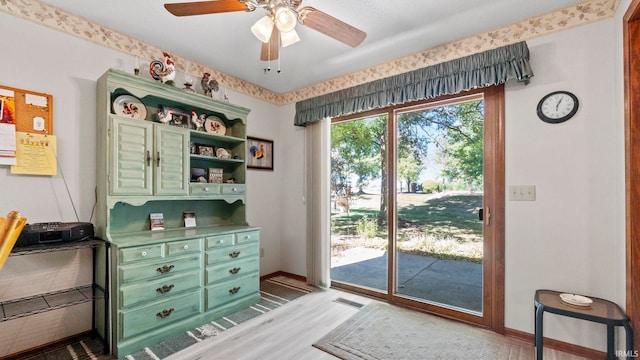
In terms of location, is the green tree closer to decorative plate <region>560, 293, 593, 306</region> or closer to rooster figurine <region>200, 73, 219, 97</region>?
decorative plate <region>560, 293, 593, 306</region>

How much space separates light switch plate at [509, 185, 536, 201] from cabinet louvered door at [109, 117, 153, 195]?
297 cm

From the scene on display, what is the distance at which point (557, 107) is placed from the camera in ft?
6.72

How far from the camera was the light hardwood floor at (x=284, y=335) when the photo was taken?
1.98 meters

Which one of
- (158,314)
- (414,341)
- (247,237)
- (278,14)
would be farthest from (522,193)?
(158,314)

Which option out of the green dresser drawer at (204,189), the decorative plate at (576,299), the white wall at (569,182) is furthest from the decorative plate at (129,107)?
the decorative plate at (576,299)

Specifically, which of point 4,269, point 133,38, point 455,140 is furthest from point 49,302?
point 455,140

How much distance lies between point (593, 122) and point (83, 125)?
3805mm

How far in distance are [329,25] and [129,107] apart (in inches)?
72.7

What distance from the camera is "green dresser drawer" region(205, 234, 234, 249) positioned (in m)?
2.48

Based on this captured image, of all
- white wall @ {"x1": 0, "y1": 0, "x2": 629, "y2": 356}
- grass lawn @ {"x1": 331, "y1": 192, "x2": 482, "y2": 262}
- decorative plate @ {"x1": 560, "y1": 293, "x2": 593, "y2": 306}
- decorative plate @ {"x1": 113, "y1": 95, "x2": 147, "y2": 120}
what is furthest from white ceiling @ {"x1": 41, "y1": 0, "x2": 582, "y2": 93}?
decorative plate @ {"x1": 560, "y1": 293, "x2": 593, "y2": 306}

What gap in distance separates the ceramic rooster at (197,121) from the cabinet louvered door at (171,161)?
0.76ft

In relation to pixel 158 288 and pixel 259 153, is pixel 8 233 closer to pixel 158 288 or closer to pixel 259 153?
pixel 158 288

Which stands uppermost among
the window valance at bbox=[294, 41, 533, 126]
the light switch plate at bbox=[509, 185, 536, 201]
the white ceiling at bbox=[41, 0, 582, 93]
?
the white ceiling at bbox=[41, 0, 582, 93]

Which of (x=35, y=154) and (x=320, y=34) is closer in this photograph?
(x=35, y=154)
